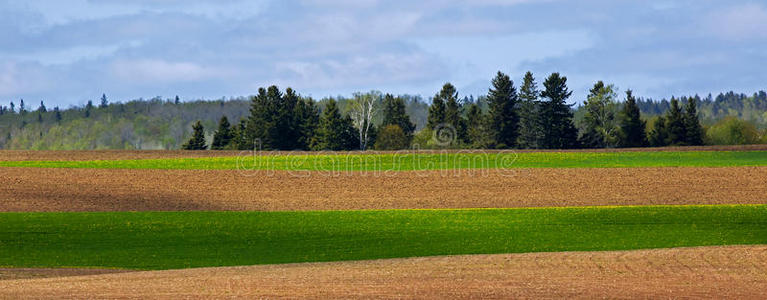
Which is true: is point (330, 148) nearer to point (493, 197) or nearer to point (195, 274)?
point (493, 197)

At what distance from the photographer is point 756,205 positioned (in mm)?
43969

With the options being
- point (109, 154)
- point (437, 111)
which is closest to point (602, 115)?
point (437, 111)

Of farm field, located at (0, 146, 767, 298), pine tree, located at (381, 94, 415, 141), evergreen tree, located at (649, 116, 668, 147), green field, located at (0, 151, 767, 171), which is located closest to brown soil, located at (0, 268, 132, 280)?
farm field, located at (0, 146, 767, 298)

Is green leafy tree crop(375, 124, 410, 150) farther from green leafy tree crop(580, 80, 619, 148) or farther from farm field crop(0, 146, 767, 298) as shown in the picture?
farm field crop(0, 146, 767, 298)

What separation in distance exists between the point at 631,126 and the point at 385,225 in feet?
218

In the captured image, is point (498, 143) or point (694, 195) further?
point (498, 143)

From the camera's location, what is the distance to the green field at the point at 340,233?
30.6m

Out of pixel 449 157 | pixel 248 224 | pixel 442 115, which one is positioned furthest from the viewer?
pixel 442 115

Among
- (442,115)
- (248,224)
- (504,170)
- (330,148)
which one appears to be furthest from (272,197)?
(442,115)

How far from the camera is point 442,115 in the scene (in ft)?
356

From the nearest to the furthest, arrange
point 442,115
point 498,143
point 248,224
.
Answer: point 248,224 < point 498,143 < point 442,115

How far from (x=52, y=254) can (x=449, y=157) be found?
41.5 meters

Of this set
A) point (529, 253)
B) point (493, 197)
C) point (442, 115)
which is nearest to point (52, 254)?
point (529, 253)

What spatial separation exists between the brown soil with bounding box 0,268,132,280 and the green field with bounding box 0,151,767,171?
34744 millimetres
